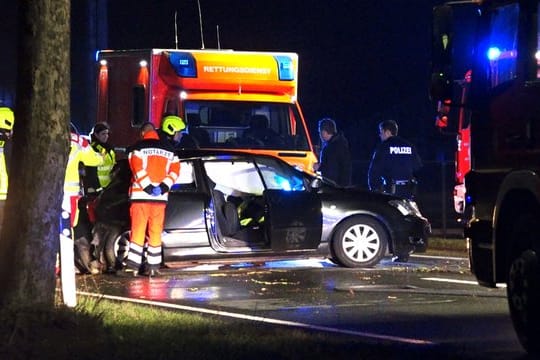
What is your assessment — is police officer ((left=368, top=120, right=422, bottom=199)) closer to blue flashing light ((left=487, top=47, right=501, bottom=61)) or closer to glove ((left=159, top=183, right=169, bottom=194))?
glove ((left=159, top=183, right=169, bottom=194))

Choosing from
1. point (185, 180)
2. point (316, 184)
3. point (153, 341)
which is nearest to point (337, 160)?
point (316, 184)

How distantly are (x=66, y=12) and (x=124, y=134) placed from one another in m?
9.37

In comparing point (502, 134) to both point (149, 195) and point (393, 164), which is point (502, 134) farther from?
point (393, 164)

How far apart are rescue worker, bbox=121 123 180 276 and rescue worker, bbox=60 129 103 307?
77 centimetres

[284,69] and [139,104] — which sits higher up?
[284,69]

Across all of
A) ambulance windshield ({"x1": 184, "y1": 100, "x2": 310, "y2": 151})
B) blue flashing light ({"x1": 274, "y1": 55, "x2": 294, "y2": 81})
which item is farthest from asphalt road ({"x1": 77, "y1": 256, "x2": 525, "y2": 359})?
blue flashing light ({"x1": 274, "y1": 55, "x2": 294, "y2": 81})

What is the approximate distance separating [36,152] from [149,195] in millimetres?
4497

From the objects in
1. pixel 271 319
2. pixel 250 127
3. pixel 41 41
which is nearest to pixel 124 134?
pixel 250 127

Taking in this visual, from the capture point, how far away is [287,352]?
7.67m

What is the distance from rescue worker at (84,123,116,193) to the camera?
14.1 m

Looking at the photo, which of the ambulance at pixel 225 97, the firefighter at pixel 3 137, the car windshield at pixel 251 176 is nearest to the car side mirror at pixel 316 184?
the car windshield at pixel 251 176

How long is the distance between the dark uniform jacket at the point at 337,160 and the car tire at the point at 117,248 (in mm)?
4260

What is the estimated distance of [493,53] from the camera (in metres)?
8.58

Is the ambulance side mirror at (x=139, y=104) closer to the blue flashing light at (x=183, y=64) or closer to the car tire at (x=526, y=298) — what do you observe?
the blue flashing light at (x=183, y=64)
